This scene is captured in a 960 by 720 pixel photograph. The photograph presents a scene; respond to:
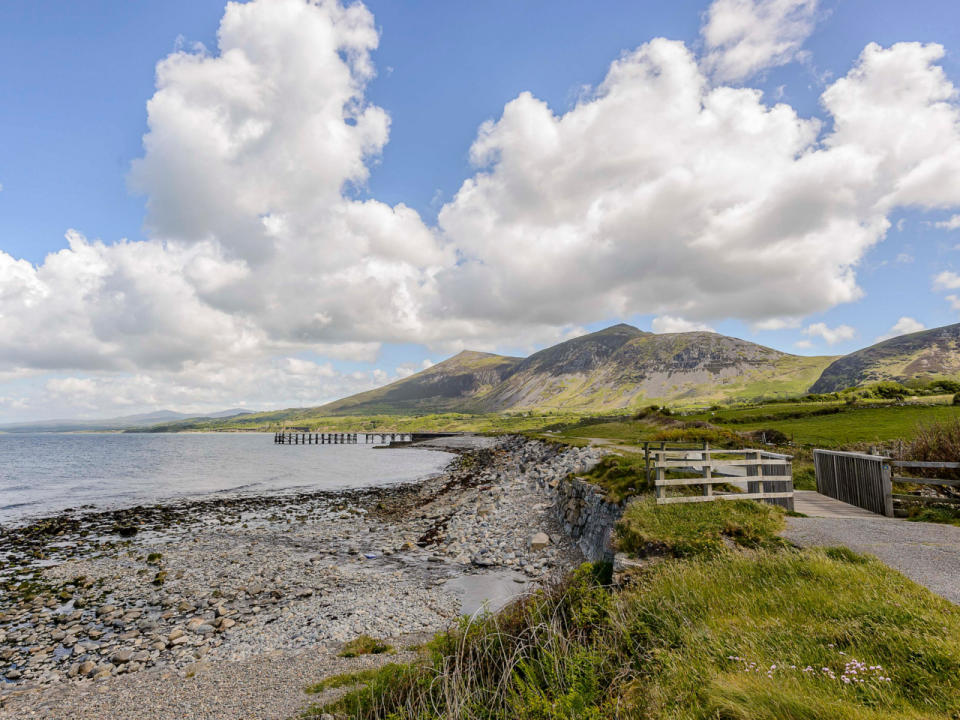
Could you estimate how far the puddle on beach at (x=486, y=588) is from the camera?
578 inches

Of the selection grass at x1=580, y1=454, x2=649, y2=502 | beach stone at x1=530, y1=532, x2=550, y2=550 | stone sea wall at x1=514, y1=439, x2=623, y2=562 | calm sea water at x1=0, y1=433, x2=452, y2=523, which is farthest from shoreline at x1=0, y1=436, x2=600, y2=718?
calm sea water at x1=0, y1=433, x2=452, y2=523

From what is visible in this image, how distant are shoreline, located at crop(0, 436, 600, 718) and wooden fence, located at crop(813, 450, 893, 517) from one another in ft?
34.0

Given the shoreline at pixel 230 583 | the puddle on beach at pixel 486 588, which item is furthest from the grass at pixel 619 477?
the puddle on beach at pixel 486 588

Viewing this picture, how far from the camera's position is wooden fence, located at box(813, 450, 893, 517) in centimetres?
1430

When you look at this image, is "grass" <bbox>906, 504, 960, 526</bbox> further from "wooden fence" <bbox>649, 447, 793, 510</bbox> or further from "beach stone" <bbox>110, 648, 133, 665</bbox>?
"beach stone" <bbox>110, 648, 133, 665</bbox>

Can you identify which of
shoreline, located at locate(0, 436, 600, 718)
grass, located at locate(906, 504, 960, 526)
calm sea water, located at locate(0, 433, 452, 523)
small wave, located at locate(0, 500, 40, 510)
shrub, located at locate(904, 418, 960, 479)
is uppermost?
shrub, located at locate(904, 418, 960, 479)

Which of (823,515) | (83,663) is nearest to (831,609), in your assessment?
(823,515)

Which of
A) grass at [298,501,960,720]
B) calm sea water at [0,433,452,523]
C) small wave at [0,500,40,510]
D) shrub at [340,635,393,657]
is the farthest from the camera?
calm sea water at [0,433,452,523]

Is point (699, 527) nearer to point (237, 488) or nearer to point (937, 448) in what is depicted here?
point (937, 448)

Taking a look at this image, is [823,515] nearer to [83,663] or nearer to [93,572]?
[83,663]

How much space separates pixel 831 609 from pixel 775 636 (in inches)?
49.2

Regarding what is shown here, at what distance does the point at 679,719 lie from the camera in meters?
4.38

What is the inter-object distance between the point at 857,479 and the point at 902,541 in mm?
6723

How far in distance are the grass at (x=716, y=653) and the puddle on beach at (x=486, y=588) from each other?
5.89 m
